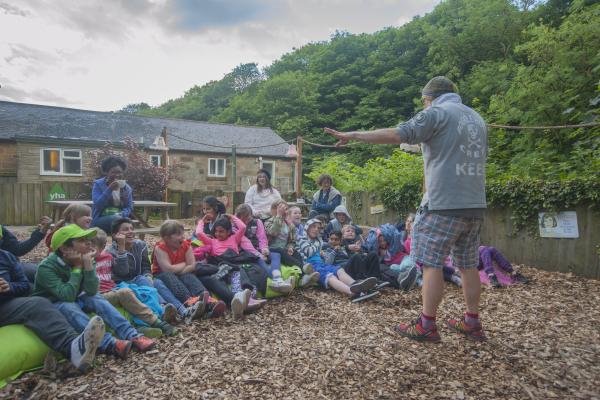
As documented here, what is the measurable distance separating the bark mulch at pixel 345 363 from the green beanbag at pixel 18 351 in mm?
75

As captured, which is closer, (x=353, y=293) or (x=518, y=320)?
(x=518, y=320)

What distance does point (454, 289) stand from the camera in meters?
4.16

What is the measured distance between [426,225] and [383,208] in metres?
5.43

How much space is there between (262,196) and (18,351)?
3.49 m

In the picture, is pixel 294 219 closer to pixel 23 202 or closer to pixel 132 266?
pixel 132 266

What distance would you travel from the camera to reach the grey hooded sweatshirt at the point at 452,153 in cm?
230

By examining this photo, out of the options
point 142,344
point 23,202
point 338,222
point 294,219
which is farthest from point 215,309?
point 23,202

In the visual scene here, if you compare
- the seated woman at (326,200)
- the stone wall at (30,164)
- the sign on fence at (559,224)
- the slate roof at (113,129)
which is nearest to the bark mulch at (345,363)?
the sign on fence at (559,224)

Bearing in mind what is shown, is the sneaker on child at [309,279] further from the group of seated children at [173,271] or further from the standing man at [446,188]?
the standing man at [446,188]

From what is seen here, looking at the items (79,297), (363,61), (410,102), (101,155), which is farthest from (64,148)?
(363,61)

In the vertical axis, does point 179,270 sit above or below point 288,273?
above

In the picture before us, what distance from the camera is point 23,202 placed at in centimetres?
1028

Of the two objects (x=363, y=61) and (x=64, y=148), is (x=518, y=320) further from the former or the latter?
(x=363, y=61)

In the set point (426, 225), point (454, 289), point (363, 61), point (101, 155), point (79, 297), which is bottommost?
point (454, 289)
